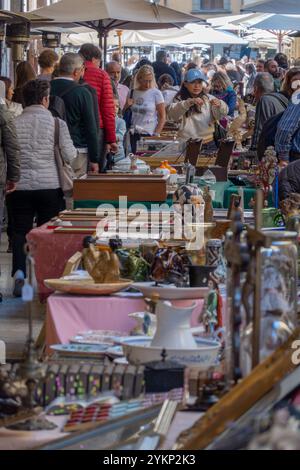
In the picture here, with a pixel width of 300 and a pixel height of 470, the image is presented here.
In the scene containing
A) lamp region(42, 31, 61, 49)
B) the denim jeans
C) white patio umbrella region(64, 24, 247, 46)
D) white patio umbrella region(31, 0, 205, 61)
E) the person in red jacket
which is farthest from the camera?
white patio umbrella region(64, 24, 247, 46)

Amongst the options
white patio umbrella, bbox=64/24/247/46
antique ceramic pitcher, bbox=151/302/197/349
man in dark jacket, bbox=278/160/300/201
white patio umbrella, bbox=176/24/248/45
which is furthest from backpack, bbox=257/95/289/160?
white patio umbrella, bbox=176/24/248/45

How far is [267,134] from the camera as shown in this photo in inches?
385

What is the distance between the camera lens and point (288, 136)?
9.34 meters

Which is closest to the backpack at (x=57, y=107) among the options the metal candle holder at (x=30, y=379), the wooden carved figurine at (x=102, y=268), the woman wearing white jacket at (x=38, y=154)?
the woman wearing white jacket at (x=38, y=154)

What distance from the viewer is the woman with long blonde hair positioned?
14.5 m

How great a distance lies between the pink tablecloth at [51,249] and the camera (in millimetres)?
6555

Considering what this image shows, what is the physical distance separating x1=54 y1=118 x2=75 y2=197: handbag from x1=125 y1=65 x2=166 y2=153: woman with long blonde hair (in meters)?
5.70

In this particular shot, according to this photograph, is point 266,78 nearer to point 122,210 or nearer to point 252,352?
point 122,210

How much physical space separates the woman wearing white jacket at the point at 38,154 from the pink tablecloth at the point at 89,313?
12.7 feet

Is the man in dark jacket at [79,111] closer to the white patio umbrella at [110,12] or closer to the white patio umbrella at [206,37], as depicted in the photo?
the white patio umbrella at [110,12]

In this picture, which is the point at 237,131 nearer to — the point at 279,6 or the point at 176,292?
the point at 279,6

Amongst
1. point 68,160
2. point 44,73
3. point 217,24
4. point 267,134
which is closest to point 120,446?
point 68,160

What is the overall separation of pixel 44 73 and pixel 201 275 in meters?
6.58

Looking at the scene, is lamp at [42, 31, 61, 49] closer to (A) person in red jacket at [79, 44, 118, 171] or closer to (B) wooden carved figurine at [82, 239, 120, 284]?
(A) person in red jacket at [79, 44, 118, 171]
